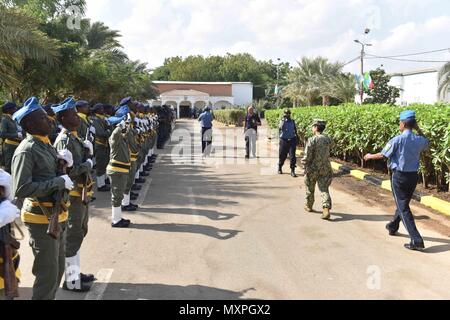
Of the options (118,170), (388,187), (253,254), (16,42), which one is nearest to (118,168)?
(118,170)

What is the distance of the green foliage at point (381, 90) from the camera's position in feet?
132

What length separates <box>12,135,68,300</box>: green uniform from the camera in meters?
3.51

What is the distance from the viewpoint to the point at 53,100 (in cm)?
1669

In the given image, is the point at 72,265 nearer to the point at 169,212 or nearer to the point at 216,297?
the point at 216,297

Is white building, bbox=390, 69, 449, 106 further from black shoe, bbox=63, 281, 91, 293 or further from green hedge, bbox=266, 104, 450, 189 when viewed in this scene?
black shoe, bbox=63, 281, 91, 293

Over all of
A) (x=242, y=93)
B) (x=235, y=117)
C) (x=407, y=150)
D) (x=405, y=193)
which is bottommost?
(x=405, y=193)

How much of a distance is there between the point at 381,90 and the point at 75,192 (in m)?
40.2

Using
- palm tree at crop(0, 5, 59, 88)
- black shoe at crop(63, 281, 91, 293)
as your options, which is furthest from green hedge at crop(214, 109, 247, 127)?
black shoe at crop(63, 281, 91, 293)

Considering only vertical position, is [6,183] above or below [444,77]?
below

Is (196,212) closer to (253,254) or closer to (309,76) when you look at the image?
(253,254)

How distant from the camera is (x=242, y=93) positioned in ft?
245

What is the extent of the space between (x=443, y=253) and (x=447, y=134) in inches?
113

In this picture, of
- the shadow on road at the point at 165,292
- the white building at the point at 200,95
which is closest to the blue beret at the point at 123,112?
the shadow on road at the point at 165,292
